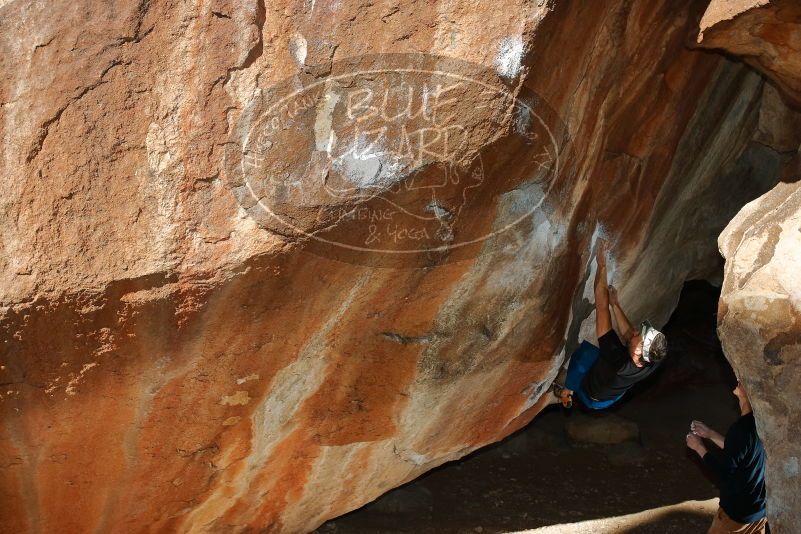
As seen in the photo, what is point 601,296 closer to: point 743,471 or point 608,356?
point 608,356

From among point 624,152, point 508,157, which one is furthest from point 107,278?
point 624,152

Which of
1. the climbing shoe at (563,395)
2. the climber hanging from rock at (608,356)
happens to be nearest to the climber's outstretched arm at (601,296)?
the climber hanging from rock at (608,356)

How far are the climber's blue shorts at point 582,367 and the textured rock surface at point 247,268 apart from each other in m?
0.08

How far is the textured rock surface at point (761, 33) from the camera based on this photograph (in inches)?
118

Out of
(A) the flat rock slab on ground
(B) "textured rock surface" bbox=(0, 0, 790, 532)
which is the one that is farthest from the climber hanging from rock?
(A) the flat rock slab on ground

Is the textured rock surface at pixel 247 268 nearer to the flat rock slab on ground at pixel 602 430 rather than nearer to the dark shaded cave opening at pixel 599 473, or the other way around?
the dark shaded cave opening at pixel 599 473

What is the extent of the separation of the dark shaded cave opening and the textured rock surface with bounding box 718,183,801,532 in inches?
77.2

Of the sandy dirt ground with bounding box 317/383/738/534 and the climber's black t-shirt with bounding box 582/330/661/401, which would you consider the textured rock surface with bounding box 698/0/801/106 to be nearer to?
the climber's black t-shirt with bounding box 582/330/661/401

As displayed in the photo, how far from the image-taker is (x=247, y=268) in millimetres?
2777

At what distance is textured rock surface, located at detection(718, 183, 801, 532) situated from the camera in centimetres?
284

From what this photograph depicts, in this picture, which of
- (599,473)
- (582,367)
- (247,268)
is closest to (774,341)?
(582,367)

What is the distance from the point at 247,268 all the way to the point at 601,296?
1930mm

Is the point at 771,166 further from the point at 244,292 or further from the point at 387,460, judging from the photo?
the point at 244,292

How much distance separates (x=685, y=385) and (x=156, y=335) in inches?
203
